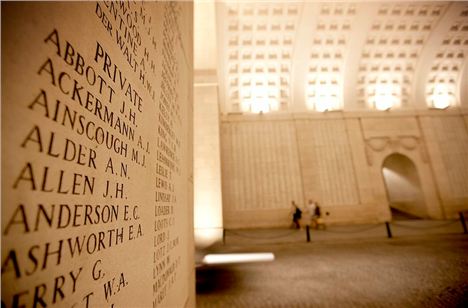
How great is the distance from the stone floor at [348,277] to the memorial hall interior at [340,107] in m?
5.40

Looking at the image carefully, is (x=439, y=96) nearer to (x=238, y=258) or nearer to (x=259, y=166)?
(x=259, y=166)

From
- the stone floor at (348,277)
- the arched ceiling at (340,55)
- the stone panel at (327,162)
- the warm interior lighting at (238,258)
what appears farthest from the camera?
the stone panel at (327,162)

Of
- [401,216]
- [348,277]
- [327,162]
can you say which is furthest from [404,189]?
[348,277]

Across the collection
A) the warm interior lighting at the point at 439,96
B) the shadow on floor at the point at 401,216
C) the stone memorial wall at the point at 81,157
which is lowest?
the shadow on floor at the point at 401,216

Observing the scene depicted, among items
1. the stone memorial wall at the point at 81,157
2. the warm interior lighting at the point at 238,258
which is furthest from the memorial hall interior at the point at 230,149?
the warm interior lighting at the point at 238,258

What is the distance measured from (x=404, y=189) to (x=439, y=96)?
5.65 metres

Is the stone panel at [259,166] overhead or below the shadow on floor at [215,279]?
overhead

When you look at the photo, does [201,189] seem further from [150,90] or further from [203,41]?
[150,90]

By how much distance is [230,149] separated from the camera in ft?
42.8

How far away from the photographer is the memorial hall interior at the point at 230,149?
711 millimetres

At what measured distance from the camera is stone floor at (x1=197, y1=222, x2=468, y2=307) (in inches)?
129

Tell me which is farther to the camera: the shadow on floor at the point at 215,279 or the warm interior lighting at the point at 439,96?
the warm interior lighting at the point at 439,96

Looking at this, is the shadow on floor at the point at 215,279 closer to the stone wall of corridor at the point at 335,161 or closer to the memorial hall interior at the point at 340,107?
the memorial hall interior at the point at 340,107

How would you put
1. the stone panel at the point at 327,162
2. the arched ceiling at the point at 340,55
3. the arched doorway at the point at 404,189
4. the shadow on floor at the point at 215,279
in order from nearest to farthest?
the shadow on floor at the point at 215,279
the arched ceiling at the point at 340,55
the stone panel at the point at 327,162
the arched doorway at the point at 404,189
